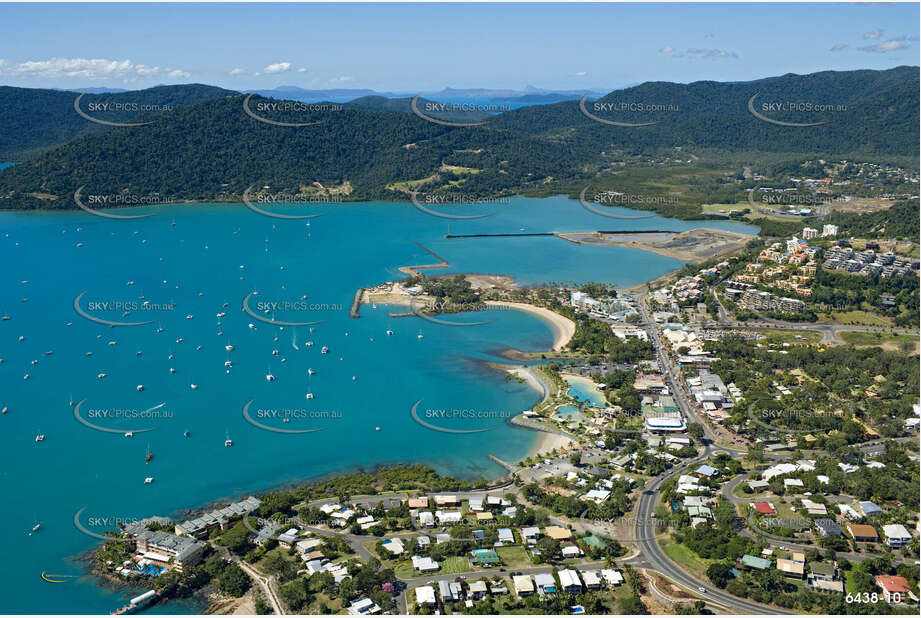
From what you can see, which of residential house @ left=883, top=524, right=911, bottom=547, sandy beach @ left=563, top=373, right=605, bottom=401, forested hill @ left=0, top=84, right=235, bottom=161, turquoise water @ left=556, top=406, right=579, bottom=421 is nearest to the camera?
residential house @ left=883, top=524, right=911, bottom=547

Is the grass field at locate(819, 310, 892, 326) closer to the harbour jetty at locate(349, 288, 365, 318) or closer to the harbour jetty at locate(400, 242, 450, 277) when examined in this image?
the harbour jetty at locate(400, 242, 450, 277)

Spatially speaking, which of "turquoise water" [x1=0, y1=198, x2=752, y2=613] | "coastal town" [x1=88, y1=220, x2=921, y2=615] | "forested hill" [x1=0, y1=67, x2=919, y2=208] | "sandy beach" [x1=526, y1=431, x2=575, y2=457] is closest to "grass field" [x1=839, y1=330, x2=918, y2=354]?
"coastal town" [x1=88, y1=220, x2=921, y2=615]

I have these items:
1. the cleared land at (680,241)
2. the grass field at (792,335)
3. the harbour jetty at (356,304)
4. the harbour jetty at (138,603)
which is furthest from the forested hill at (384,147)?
the harbour jetty at (138,603)

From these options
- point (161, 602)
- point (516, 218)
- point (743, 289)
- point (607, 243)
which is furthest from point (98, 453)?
point (516, 218)

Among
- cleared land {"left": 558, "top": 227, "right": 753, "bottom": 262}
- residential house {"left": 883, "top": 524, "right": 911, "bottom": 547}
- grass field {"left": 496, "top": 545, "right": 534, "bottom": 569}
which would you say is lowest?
grass field {"left": 496, "top": 545, "right": 534, "bottom": 569}

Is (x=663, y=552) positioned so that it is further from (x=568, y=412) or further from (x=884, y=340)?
(x=884, y=340)
